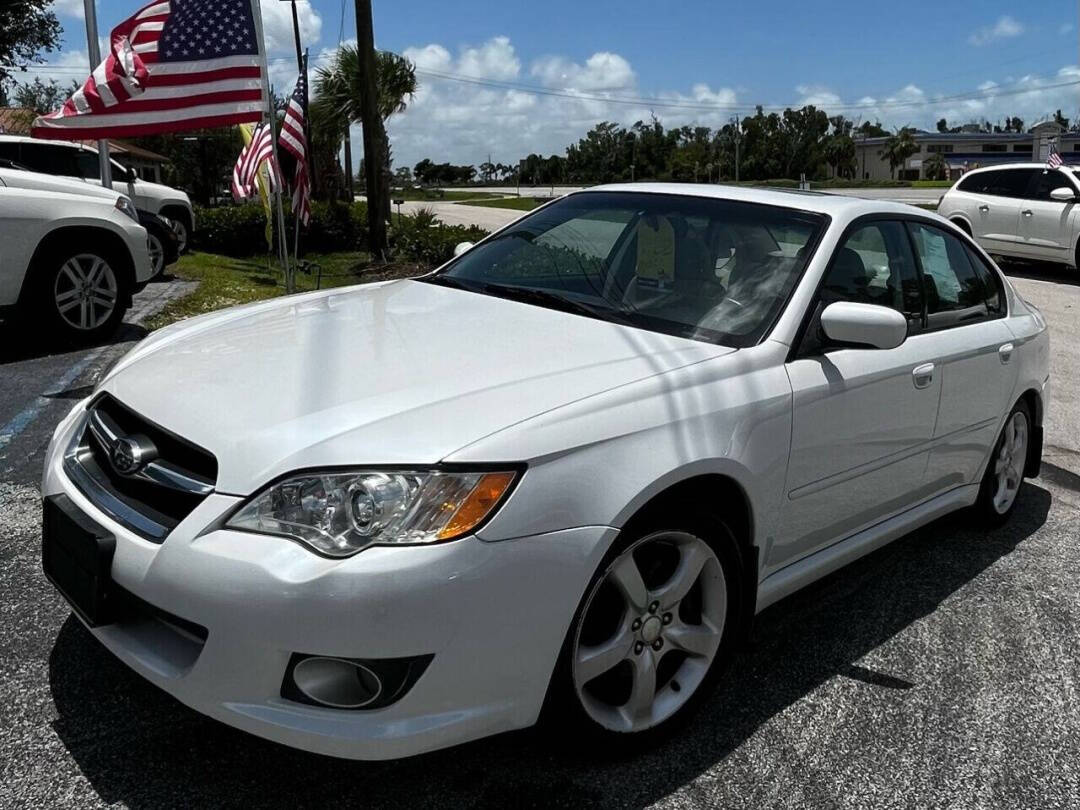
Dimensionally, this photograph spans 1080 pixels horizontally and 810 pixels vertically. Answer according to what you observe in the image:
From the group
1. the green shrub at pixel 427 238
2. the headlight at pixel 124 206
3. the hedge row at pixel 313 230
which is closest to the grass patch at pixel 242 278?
the green shrub at pixel 427 238

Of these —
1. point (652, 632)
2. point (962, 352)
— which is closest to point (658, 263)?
point (962, 352)

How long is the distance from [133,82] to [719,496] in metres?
6.06

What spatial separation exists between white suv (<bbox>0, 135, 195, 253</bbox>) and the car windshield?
935 cm

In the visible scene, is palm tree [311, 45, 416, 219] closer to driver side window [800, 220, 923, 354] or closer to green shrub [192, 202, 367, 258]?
green shrub [192, 202, 367, 258]

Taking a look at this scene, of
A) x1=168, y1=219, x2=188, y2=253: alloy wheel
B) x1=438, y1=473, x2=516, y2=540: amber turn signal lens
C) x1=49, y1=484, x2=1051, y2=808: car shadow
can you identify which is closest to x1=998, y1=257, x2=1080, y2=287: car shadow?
x1=168, y1=219, x2=188, y2=253: alloy wheel

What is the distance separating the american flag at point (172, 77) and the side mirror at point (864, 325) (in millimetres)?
5374

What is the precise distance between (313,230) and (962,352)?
17.6 metres

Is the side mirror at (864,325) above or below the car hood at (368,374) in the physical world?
above

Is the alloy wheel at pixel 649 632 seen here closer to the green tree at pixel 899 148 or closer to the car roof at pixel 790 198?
the car roof at pixel 790 198

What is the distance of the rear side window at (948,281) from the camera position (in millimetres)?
3850

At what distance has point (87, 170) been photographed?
12.5 meters

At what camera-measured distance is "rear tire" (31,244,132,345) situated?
7152 millimetres

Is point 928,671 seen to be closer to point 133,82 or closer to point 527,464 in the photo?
point 527,464

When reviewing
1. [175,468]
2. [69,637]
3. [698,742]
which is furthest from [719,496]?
[69,637]
